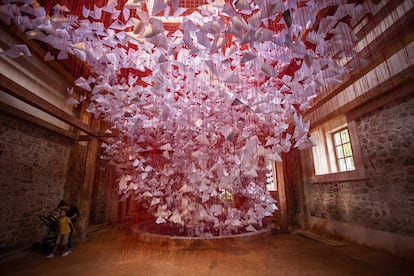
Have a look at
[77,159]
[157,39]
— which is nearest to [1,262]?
[77,159]

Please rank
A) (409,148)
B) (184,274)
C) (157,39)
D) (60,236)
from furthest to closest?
(60,236)
(409,148)
(184,274)
(157,39)

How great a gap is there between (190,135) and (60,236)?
10.2ft

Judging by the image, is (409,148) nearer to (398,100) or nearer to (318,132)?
(398,100)

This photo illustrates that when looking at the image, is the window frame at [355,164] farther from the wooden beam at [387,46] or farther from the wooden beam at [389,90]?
the wooden beam at [387,46]

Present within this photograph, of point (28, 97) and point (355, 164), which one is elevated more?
point (28, 97)

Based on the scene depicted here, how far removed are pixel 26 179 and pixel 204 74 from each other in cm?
417

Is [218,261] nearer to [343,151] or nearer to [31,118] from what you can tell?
[343,151]

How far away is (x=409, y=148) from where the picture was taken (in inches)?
121

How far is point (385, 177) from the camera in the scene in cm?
347

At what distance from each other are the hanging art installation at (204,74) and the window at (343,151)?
1.84m

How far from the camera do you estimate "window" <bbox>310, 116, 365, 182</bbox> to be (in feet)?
13.4

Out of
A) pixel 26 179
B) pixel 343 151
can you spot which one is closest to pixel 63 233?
pixel 26 179

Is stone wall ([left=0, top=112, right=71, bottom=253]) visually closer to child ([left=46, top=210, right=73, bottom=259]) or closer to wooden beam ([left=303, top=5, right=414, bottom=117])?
child ([left=46, top=210, right=73, bottom=259])

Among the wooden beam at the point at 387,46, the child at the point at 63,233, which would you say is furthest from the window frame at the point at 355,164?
the child at the point at 63,233
